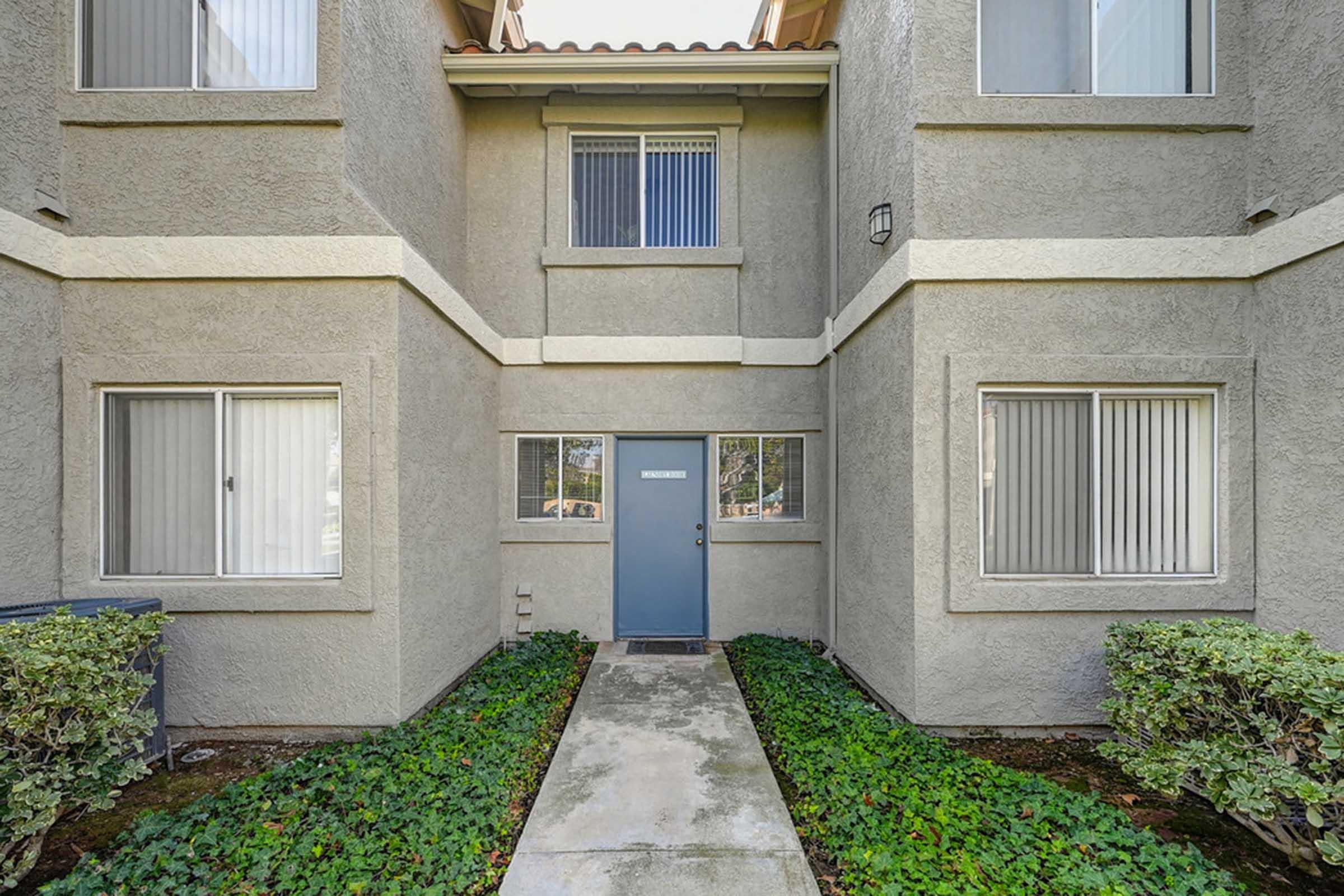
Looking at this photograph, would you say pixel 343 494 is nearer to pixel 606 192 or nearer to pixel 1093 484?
pixel 606 192

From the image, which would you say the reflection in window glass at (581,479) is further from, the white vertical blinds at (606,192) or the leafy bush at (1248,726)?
the leafy bush at (1248,726)

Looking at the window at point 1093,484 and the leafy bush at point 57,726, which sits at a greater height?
the window at point 1093,484

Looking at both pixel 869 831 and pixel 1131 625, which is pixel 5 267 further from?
pixel 1131 625

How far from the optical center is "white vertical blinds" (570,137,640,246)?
705 centimetres

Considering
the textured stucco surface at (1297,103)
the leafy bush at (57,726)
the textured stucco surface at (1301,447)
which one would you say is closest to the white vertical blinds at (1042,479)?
the textured stucco surface at (1301,447)

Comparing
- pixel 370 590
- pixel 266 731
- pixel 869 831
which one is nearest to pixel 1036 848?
pixel 869 831

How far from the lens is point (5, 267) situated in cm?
412

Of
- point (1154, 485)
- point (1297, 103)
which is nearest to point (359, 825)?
point (1154, 485)

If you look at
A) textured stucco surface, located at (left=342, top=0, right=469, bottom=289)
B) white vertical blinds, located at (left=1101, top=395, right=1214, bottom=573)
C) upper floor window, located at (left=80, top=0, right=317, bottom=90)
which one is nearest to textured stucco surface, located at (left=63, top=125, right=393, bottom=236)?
textured stucco surface, located at (left=342, top=0, right=469, bottom=289)

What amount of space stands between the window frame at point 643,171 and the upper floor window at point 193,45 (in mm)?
2926

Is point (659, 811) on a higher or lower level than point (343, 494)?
lower

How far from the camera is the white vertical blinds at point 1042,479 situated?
4.58 meters

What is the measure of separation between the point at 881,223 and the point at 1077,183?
148cm

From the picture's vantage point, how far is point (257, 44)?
4660 mm
